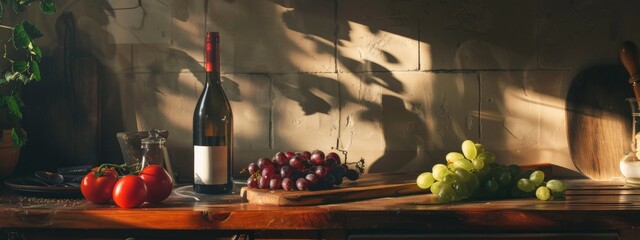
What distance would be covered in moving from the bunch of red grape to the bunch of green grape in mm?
232

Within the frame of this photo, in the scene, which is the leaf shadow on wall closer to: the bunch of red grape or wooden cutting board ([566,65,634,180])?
the bunch of red grape

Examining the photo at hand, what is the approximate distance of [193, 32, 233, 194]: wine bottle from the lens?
1801mm

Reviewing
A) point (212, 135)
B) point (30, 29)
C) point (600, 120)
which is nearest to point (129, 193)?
point (212, 135)

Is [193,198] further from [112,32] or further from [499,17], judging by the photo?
[499,17]

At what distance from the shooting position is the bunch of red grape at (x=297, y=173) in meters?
1.74

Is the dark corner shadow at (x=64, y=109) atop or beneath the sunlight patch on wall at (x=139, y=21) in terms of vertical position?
beneath

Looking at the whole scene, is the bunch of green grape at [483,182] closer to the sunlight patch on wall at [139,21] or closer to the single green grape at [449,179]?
the single green grape at [449,179]

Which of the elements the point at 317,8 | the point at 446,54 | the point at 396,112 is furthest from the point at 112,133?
the point at 446,54

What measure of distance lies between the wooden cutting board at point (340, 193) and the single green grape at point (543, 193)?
0.95ft

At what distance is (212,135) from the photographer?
1.92m

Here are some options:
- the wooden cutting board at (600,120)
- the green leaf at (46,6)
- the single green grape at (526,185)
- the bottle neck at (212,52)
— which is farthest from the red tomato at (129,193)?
the wooden cutting board at (600,120)

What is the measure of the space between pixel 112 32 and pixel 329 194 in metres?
0.97

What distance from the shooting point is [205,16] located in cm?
217

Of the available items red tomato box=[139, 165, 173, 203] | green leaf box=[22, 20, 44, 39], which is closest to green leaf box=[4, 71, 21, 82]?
green leaf box=[22, 20, 44, 39]
